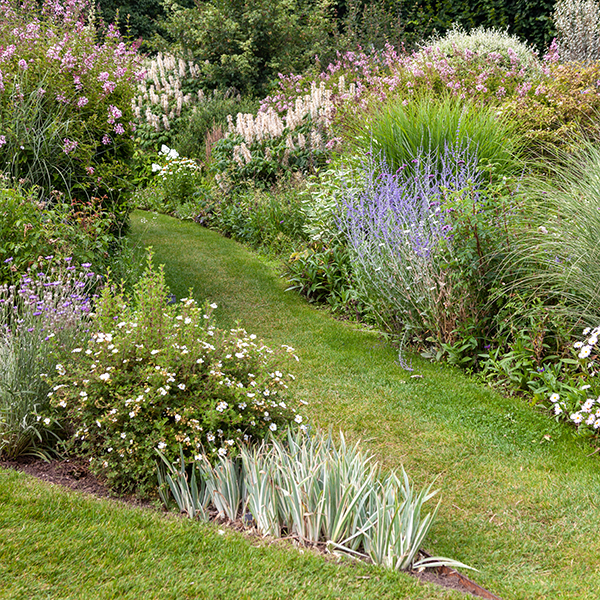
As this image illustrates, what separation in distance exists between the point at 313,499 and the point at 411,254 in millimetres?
2853

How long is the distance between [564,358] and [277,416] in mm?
2267

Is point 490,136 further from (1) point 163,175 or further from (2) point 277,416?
(1) point 163,175

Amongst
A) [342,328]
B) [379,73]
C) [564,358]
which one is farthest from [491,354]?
[379,73]

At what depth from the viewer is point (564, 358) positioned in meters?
4.45

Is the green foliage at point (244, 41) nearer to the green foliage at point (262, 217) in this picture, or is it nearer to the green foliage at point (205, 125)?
the green foliage at point (205, 125)

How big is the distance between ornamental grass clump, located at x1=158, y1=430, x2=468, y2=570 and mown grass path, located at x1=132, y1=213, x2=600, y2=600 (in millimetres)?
352

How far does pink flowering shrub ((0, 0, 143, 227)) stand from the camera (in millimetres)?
5527

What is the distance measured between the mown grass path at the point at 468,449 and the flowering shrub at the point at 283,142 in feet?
11.9

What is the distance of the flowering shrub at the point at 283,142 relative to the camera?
9352 millimetres

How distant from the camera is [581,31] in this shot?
11.0m

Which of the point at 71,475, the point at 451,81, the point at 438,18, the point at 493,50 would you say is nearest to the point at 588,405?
the point at 71,475

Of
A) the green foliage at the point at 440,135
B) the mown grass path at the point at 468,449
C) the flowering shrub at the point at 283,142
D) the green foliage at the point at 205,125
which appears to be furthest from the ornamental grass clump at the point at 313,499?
the green foliage at the point at 205,125

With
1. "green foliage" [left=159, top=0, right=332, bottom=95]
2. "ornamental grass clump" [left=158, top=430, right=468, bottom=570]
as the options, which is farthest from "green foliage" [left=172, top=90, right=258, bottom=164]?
"ornamental grass clump" [left=158, top=430, right=468, bottom=570]

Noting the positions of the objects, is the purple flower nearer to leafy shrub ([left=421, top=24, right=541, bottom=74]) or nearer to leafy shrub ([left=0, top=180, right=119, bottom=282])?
leafy shrub ([left=0, top=180, right=119, bottom=282])
